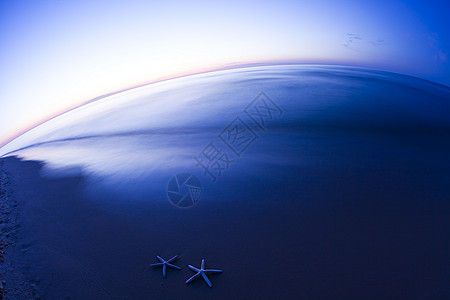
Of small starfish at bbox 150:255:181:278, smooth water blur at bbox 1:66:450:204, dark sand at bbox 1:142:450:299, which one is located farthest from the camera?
smooth water blur at bbox 1:66:450:204

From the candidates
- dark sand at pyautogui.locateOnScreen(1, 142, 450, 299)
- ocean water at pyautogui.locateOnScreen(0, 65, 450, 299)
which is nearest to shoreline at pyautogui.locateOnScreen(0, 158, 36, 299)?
dark sand at pyautogui.locateOnScreen(1, 142, 450, 299)

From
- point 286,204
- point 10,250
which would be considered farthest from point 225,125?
point 10,250

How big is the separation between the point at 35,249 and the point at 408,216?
29.2ft

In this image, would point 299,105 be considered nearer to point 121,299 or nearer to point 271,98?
point 271,98

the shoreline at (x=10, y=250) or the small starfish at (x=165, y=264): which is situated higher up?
the shoreline at (x=10, y=250)

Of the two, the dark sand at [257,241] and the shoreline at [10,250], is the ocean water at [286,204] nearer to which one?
the dark sand at [257,241]

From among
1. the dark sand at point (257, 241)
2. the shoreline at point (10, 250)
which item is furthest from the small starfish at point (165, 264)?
the shoreline at point (10, 250)

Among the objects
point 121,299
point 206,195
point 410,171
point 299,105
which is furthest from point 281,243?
point 299,105

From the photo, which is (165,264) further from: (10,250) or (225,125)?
(225,125)

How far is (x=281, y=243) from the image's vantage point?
13.7 feet

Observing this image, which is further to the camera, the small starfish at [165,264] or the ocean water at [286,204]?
the small starfish at [165,264]

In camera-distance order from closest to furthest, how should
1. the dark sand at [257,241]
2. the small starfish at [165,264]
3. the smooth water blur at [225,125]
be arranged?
the dark sand at [257,241] → the small starfish at [165,264] → the smooth water blur at [225,125]

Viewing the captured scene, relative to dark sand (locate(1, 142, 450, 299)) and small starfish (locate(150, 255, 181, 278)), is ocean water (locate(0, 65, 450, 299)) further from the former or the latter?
small starfish (locate(150, 255, 181, 278))

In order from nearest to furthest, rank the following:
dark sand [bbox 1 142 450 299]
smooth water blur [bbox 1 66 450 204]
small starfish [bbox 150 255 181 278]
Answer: dark sand [bbox 1 142 450 299]
small starfish [bbox 150 255 181 278]
smooth water blur [bbox 1 66 450 204]
